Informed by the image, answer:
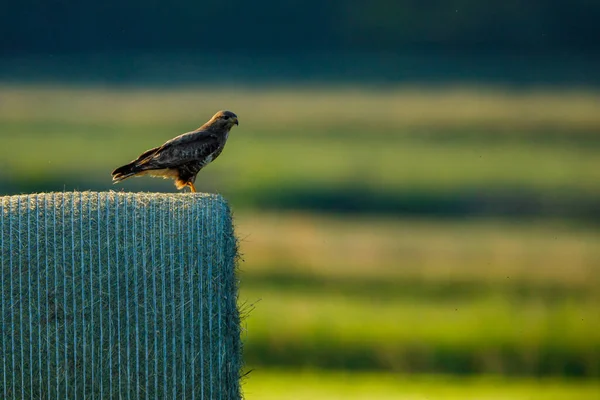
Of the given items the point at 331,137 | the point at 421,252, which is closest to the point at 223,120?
the point at 421,252

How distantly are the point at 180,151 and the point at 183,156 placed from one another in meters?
0.03

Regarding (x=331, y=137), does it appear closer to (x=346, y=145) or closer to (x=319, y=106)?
(x=346, y=145)

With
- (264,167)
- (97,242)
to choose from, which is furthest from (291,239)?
(97,242)

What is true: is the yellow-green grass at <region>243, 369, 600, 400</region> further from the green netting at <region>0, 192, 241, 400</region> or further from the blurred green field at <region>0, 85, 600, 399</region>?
Answer: the green netting at <region>0, 192, 241, 400</region>

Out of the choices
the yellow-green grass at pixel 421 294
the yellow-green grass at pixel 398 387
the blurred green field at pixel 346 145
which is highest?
the blurred green field at pixel 346 145

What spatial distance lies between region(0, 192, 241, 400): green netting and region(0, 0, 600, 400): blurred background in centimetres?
52

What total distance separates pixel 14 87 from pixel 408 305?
10.4m

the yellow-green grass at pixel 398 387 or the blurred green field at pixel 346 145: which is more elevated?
the blurred green field at pixel 346 145

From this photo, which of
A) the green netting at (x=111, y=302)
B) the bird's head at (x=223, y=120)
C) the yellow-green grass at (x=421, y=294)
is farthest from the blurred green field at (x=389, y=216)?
the bird's head at (x=223, y=120)

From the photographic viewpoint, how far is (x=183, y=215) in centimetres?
470

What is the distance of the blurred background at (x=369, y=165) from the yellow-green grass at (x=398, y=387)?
32 mm

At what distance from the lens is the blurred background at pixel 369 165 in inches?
334

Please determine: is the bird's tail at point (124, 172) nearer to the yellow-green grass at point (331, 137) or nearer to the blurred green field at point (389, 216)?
the blurred green field at point (389, 216)

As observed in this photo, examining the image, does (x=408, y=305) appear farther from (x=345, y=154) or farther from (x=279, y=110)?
(x=279, y=110)
